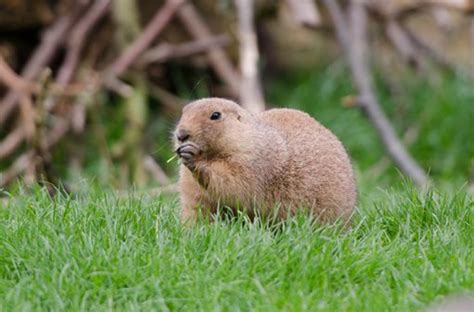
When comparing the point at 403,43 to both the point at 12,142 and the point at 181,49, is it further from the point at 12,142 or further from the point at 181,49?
the point at 12,142

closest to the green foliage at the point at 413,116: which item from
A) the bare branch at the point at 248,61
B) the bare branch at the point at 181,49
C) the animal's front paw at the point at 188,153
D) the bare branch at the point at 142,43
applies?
the bare branch at the point at 181,49

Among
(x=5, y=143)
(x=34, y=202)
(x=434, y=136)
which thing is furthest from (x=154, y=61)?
(x=34, y=202)

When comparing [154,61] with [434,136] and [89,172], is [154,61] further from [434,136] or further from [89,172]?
[434,136]

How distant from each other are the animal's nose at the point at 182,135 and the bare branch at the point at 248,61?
11.4ft

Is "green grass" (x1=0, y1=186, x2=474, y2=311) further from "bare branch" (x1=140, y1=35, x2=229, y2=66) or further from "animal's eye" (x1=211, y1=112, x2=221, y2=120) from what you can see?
"bare branch" (x1=140, y1=35, x2=229, y2=66)

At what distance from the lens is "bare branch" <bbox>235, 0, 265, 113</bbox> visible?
8.36 metres

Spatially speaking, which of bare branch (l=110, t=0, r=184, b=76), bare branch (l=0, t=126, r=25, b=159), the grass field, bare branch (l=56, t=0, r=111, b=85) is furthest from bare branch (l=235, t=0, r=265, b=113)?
the grass field

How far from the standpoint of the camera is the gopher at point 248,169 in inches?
188

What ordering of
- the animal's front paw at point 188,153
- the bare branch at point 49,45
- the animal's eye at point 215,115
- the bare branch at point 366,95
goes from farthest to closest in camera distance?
the bare branch at point 49,45, the bare branch at point 366,95, the animal's eye at point 215,115, the animal's front paw at point 188,153

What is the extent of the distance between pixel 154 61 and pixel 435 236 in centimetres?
519

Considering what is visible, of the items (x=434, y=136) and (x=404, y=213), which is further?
(x=434, y=136)

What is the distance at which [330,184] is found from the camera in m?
5.03

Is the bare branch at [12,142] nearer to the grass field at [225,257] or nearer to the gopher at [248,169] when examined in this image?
the grass field at [225,257]

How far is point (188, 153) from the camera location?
4.70 meters
